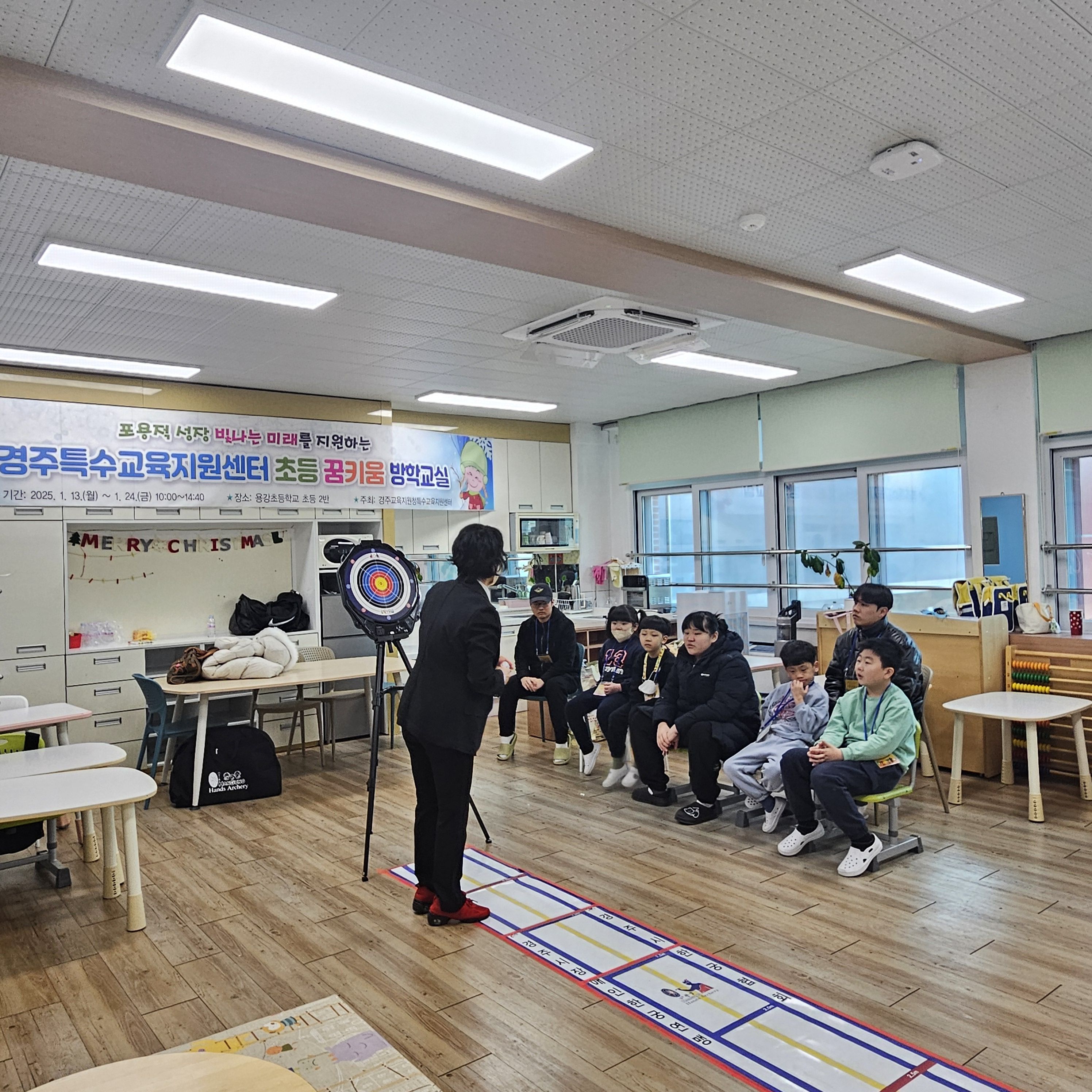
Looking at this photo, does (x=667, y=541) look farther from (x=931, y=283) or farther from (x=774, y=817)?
(x=774, y=817)

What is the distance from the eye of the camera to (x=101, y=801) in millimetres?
3266

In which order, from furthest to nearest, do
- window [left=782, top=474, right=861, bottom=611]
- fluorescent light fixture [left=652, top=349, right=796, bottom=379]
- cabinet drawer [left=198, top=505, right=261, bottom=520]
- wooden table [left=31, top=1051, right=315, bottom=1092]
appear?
window [left=782, top=474, right=861, bottom=611]
cabinet drawer [left=198, top=505, right=261, bottom=520]
fluorescent light fixture [left=652, top=349, right=796, bottom=379]
wooden table [left=31, top=1051, right=315, bottom=1092]

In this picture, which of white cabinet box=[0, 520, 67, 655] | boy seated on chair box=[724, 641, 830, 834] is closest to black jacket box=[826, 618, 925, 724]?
boy seated on chair box=[724, 641, 830, 834]

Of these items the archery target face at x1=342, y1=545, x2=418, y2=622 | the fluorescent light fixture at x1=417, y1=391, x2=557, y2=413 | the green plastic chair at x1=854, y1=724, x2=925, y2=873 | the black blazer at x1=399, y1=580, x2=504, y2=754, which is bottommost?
the green plastic chair at x1=854, y1=724, x2=925, y2=873

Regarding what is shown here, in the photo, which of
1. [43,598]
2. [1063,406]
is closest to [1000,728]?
[1063,406]

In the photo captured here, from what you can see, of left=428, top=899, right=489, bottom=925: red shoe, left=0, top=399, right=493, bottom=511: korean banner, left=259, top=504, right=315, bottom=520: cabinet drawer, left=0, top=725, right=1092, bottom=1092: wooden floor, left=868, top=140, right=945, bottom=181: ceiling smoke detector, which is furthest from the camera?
left=259, top=504, right=315, bottom=520: cabinet drawer

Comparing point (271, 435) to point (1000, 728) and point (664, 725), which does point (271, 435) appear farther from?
point (1000, 728)

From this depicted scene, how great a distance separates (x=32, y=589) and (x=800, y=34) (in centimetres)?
570

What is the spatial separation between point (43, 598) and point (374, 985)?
168 inches

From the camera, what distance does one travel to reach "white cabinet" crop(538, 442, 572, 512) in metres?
9.22

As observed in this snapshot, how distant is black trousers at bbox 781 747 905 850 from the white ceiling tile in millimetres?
2798

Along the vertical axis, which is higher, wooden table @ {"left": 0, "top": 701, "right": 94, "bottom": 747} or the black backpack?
wooden table @ {"left": 0, "top": 701, "right": 94, "bottom": 747}

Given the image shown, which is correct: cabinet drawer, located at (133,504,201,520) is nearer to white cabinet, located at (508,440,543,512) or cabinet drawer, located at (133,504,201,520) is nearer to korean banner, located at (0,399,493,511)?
korean banner, located at (0,399,493,511)

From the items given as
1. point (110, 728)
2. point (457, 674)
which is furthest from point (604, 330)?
point (110, 728)
